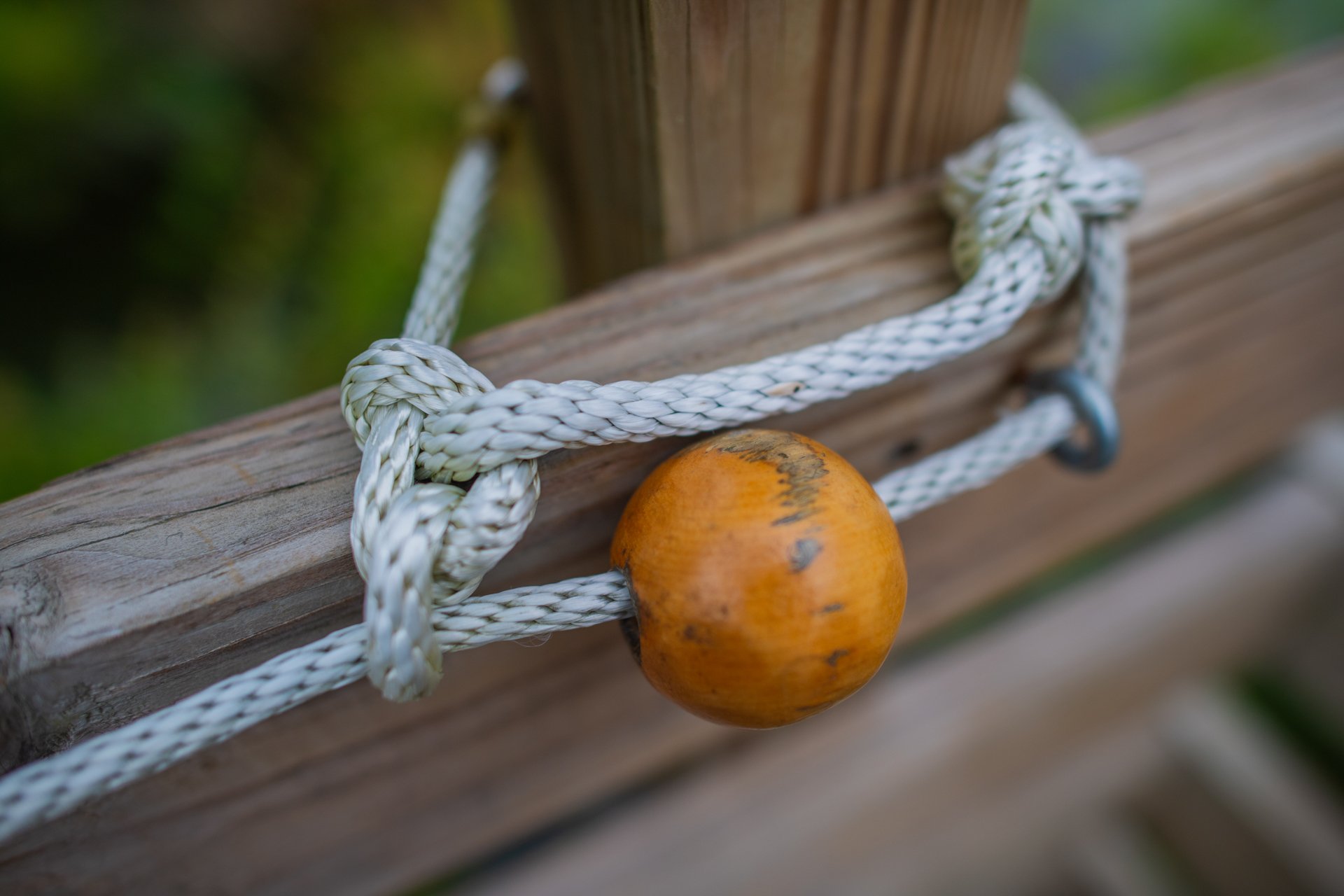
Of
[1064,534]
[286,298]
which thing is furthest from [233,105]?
[1064,534]

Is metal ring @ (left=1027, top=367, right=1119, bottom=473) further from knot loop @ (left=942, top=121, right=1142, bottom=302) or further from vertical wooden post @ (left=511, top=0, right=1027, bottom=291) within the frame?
vertical wooden post @ (left=511, top=0, right=1027, bottom=291)

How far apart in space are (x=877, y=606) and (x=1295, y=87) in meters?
0.54

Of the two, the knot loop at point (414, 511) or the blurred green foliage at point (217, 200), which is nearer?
the knot loop at point (414, 511)

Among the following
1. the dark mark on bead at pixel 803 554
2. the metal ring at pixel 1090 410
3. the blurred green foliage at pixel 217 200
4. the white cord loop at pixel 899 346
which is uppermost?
the white cord loop at pixel 899 346

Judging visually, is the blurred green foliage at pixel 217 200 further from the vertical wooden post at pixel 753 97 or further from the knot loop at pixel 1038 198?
the knot loop at pixel 1038 198

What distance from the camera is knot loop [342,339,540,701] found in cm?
30

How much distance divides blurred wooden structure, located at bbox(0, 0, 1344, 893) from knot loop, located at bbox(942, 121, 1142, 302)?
30 mm

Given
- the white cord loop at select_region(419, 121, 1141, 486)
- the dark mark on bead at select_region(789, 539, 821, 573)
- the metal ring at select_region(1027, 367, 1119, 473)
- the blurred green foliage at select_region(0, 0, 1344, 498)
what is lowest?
the blurred green foliage at select_region(0, 0, 1344, 498)

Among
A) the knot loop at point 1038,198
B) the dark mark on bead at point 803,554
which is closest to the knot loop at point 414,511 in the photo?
the dark mark on bead at point 803,554

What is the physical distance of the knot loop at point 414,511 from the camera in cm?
30

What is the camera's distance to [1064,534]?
2.11 feet

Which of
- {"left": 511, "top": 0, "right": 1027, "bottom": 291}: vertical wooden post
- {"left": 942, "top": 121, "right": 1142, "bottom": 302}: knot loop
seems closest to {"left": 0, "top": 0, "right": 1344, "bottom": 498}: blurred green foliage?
{"left": 511, "top": 0, "right": 1027, "bottom": 291}: vertical wooden post

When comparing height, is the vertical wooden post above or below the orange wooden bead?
above

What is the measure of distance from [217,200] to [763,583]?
1.50 metres
